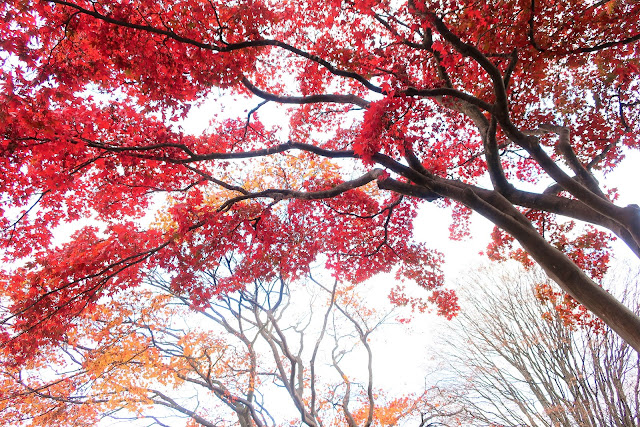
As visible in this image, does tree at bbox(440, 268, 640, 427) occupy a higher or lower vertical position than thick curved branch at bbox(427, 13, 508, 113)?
lower

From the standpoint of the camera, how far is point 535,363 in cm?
730

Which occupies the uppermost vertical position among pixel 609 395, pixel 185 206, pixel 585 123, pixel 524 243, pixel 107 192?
pixel 107 192

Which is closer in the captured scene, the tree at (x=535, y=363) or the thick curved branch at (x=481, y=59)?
the thick curved branch at (x=481, y=59)

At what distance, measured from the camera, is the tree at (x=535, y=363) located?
6.27 m

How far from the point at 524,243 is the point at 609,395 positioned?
5.29 m

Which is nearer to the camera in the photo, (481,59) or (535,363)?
(481,59)

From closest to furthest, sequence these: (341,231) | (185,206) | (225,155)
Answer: (225,155) → (185,206) → (341,231)

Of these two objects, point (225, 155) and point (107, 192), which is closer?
point (225, 155)

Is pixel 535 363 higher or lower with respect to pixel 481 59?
lower

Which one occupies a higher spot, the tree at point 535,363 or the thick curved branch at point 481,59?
the thick curved branch at point 481,59

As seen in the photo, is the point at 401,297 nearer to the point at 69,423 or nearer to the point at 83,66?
the point at 83,66

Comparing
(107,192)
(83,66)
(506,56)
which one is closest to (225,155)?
(83,66)

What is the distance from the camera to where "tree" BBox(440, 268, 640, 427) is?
6.27m

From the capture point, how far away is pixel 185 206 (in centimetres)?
557
